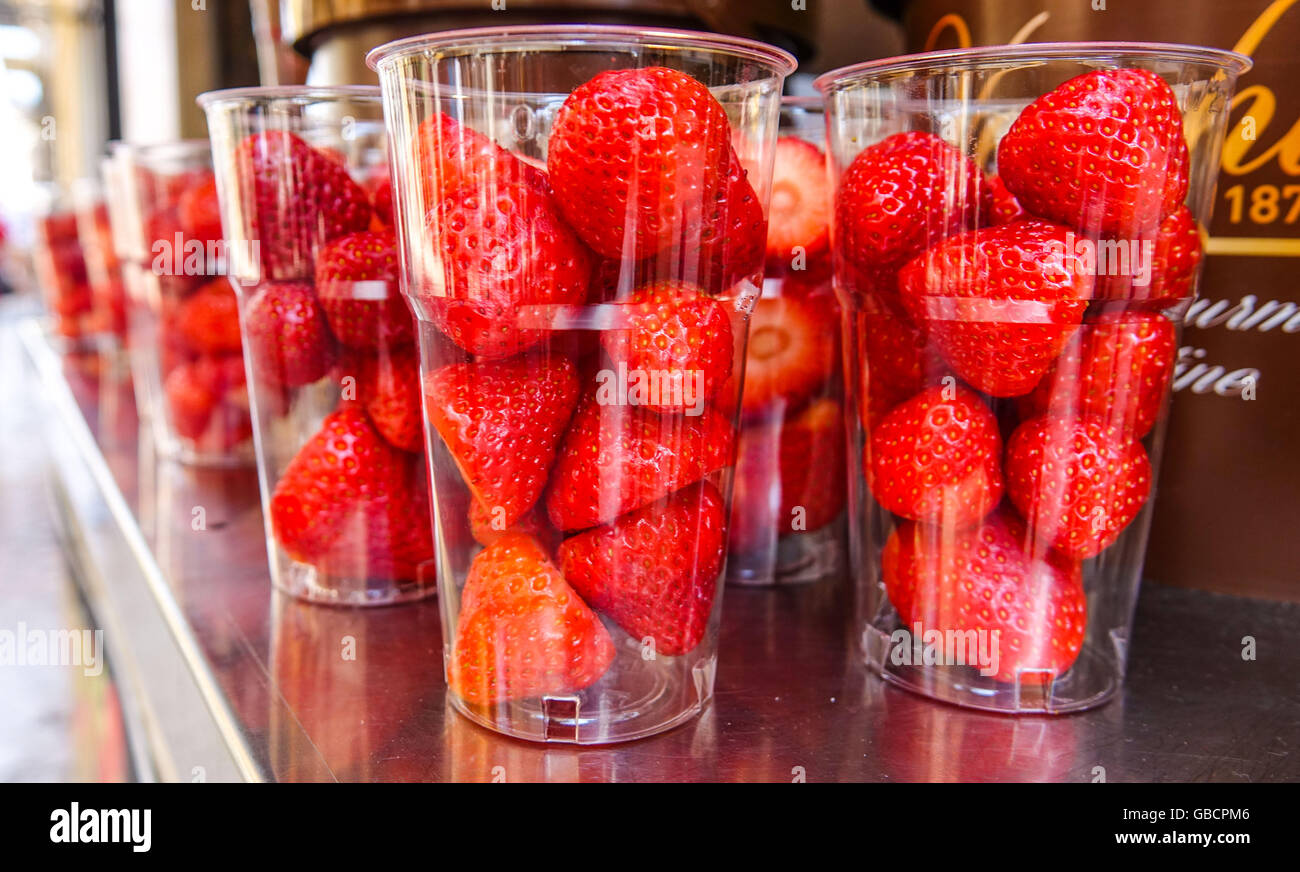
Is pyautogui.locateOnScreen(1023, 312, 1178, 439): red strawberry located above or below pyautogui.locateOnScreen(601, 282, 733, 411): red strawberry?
below

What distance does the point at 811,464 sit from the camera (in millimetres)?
798

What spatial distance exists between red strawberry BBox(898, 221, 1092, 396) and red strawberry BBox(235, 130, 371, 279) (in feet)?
1.25

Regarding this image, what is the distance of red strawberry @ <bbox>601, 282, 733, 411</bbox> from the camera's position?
1.65 feet

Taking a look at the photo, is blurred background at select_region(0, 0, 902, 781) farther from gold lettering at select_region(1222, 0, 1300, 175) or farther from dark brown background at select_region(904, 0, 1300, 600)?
gold lettering at select_region(1222, 0, 1300, 175)

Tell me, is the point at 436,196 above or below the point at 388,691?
above

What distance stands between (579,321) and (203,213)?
28.7 inches

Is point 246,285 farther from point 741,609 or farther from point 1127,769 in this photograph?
point 1127,769

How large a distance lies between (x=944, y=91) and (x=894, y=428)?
175 millimetres

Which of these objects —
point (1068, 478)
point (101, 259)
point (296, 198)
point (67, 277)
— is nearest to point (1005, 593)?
point (1068, 478)

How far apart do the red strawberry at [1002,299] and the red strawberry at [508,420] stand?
0.19 meters

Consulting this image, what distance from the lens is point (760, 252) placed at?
556 millimetres

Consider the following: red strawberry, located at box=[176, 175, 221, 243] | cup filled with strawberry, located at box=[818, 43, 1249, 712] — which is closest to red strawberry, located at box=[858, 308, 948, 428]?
cup filled with strawberry, located at box=[818, 43, 1249, 712]
